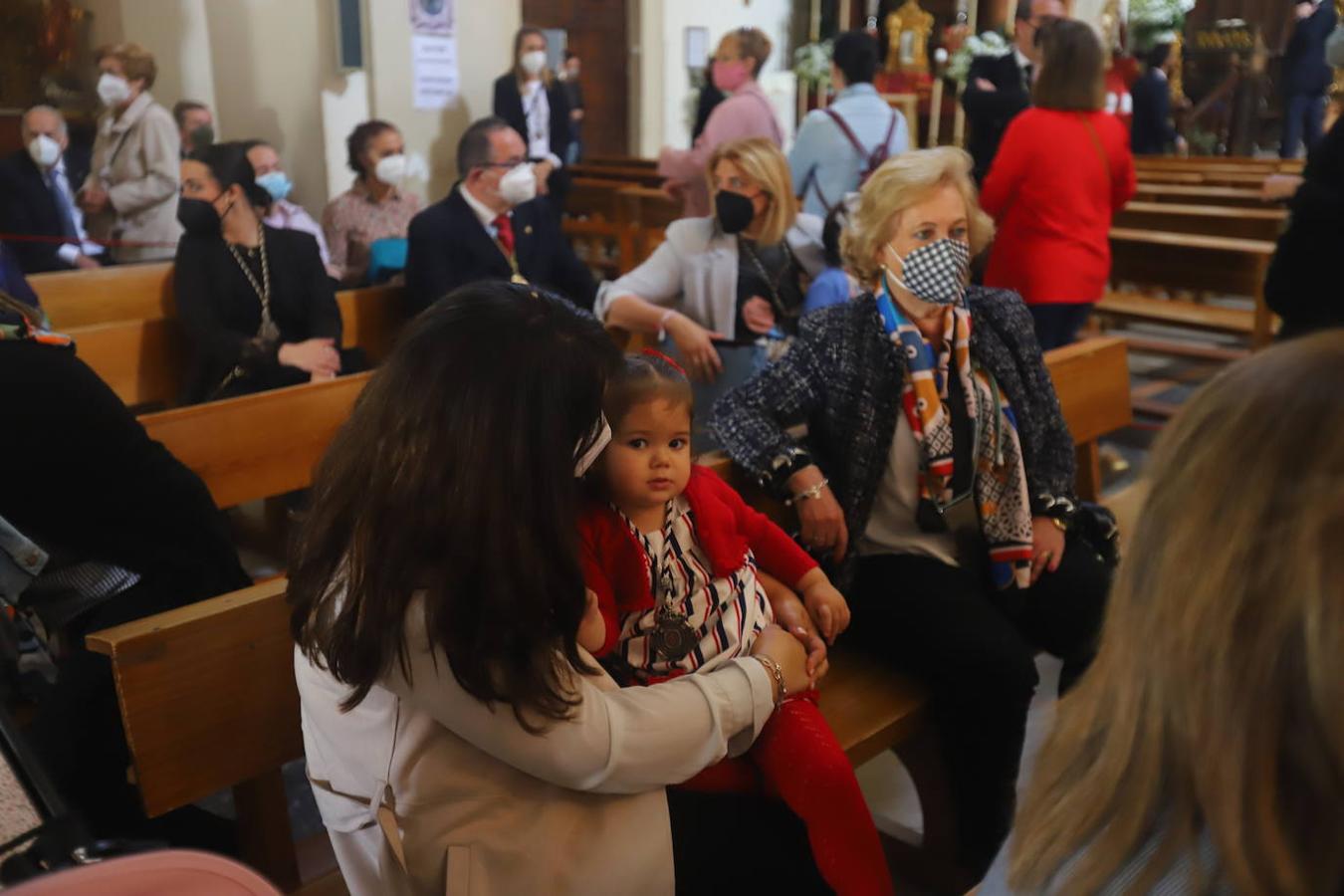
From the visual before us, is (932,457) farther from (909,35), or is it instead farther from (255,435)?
(909,35)

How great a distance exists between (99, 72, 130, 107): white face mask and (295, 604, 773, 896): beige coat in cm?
536

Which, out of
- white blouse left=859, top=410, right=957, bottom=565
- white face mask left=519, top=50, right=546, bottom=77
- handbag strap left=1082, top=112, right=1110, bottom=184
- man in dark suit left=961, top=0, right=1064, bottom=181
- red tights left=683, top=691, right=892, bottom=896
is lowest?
red tights left=683, top=691, right=892, bottom=896

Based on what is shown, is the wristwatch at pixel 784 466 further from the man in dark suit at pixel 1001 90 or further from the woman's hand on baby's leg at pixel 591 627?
the man in dark suit at pixel 1001 90

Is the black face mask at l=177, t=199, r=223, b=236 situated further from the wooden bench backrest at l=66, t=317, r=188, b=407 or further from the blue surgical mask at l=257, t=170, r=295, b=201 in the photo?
the blue surgical mask at l=257, t=170, r=295, b=201

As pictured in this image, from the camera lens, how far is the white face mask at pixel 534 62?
25.9 feet

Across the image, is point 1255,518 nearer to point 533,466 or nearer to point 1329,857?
point 1329,857

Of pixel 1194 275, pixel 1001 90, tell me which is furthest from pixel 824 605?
pixel 1194 275

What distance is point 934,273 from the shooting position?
2.21 metres

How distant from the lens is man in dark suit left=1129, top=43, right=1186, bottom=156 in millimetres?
11930

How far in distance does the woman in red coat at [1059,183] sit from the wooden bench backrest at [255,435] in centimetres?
236

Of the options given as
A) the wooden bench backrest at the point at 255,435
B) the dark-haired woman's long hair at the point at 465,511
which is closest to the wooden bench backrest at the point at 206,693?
the dark-haired woman's long hair at the point at 465,511

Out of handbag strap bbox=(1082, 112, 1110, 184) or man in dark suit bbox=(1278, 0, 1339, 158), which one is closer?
handbag strap bbox=(1082, 112, 1110, 184)

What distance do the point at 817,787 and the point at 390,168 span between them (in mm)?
4462

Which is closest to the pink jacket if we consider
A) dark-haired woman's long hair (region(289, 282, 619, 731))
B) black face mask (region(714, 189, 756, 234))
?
black face mask (region(714, 189, 756, 234))
